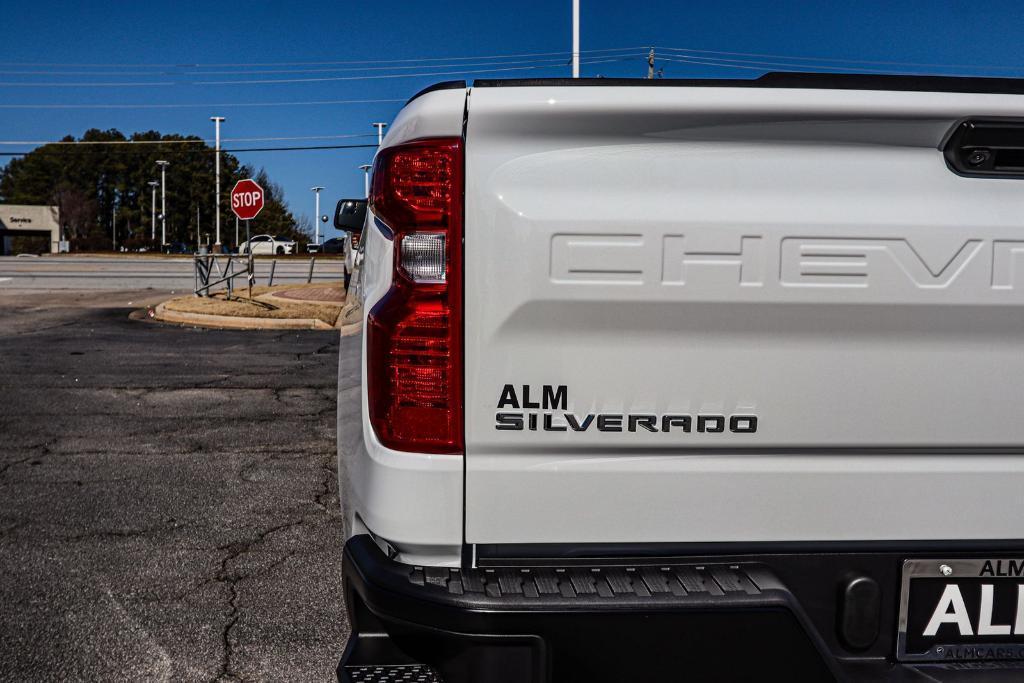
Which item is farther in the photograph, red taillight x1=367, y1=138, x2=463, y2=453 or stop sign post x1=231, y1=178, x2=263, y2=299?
stop sign post x1=231, y1=178, x2=263, y2=299

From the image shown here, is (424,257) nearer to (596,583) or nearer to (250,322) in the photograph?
(596,583)

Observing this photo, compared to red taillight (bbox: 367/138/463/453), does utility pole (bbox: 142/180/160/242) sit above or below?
above

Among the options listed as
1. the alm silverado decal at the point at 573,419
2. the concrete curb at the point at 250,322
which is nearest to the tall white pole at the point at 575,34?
the concrete curb at the point at 250,322

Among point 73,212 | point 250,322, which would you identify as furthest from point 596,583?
point 73,212

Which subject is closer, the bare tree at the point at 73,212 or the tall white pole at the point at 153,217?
the bare tree at the point at 73,212

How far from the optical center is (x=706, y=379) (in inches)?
71.7

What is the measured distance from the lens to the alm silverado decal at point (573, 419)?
1.81 m

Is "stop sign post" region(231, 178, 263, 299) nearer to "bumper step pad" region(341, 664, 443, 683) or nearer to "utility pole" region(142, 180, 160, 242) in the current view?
"bumper step pad" region(341, 664, 443, 683)

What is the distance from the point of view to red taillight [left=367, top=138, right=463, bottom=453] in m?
1.83

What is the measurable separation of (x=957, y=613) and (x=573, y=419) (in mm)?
856

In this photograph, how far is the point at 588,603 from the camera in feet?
5.72

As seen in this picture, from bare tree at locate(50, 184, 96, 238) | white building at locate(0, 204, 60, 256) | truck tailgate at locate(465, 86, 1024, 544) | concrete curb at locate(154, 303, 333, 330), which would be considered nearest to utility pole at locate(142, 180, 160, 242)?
bare tree at locate(50, 184, 96, 238)

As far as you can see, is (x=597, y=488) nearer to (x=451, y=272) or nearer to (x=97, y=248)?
(x=451, y=272)

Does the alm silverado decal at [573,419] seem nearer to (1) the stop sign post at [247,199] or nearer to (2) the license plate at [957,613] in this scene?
(2) the license plate at [957,613]
